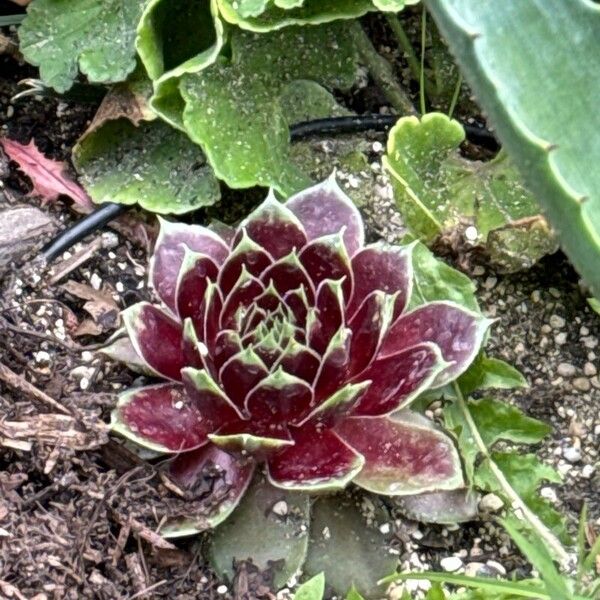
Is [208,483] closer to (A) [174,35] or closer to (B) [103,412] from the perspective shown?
(B) [103,412]

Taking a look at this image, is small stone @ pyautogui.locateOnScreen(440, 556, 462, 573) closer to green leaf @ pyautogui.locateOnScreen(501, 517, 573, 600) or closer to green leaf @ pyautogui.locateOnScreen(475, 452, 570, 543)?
green leaf @ pyautogui.locateOnScreen(475, 452, 570, 543)

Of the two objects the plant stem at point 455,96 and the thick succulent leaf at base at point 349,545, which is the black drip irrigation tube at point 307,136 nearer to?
the plant stem at point 455,96

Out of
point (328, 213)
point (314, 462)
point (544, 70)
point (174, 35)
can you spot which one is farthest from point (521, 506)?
point (174, 35)

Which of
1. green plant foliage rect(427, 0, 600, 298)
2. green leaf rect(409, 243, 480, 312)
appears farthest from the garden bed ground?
green plant foliage rect(427, 0, 600, 298)

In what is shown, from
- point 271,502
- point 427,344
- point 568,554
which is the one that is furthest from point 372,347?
point 568,554

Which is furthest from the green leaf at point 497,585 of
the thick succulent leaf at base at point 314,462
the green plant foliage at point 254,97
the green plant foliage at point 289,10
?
the green plant foliage at point 289,10
